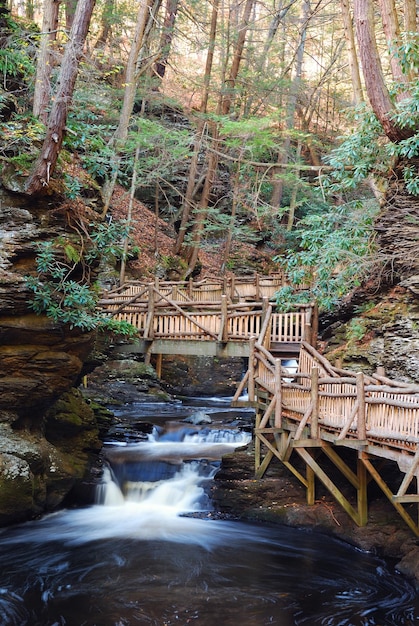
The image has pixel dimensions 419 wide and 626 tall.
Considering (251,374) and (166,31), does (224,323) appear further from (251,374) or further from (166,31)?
(166,31)

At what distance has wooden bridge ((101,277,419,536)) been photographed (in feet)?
29.7

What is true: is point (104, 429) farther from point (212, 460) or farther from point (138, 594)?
point (138, 594)

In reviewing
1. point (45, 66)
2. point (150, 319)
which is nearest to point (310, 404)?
point (150, 319)

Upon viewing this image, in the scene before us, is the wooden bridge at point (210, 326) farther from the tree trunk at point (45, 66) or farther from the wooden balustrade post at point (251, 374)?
the tree trunk at point (45, 66)

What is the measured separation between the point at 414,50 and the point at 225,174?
68.6ft

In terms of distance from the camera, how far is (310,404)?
10805 millimetres

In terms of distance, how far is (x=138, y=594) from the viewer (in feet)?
28.0

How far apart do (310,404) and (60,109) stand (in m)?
7.20

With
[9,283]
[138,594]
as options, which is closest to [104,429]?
[9,283]

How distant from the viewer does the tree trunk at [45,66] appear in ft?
37.4

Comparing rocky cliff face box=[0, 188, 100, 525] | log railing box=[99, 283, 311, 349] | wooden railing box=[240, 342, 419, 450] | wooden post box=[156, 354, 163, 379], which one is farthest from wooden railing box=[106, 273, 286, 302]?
wooden railing box=[240, 342, 419, 450]

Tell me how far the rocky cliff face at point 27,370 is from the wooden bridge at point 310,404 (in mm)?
3767

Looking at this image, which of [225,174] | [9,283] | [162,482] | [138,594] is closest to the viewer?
[138,594]

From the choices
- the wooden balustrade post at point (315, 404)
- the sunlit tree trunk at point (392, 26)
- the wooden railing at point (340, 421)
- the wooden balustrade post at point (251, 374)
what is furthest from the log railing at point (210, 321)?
the sunlit tree trunk at point (392, 26)
